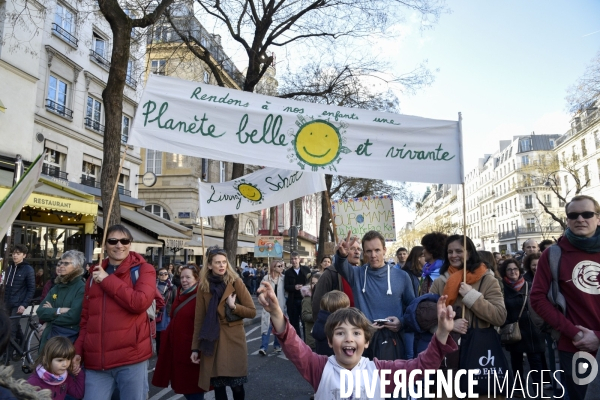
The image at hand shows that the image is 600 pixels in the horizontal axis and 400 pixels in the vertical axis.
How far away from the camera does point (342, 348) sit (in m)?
2.57

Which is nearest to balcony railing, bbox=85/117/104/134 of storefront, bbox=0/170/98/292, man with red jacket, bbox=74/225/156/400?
storefront, bbox=0/170/98/292

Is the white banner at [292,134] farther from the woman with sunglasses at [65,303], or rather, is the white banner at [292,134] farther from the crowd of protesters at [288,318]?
the woman with sunglasses at [65,303]

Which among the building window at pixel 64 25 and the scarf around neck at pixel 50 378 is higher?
the building window at pixel 64 25

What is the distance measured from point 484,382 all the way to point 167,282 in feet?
22.0

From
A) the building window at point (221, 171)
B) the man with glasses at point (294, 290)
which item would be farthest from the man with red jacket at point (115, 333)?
the building window at point (221, 171)

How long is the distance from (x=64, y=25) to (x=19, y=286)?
13.7 meters

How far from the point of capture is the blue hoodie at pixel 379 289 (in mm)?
3844

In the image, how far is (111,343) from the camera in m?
3.48

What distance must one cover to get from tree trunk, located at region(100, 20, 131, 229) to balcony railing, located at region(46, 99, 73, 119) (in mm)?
9784

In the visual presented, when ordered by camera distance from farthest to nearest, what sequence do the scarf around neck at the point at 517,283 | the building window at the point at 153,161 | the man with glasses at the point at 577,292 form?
the building window at the point at 153,161 → the scarf around neck at the point at 517,283 → the man with glasses at the point at 577,292

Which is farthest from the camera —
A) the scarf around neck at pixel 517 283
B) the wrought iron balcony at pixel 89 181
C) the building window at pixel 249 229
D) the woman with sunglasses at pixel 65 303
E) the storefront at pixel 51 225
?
the building window at pixel 249 229

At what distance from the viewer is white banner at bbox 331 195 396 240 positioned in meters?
11.0

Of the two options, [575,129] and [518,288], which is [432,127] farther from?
[575,129]

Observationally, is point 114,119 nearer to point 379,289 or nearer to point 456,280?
point 379,289
